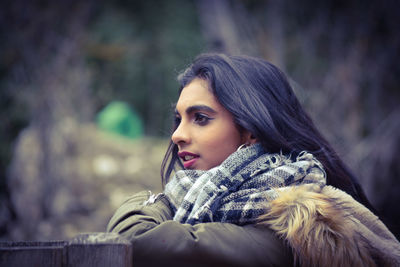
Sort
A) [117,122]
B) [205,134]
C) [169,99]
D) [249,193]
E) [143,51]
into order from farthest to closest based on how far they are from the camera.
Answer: [143,51] → [117,122] → [169,99] → [205,134] → [249,193]

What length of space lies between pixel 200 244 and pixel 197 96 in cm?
Result: 86

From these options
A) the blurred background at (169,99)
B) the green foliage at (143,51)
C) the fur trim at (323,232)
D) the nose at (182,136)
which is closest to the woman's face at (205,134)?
the nose at (182,136)

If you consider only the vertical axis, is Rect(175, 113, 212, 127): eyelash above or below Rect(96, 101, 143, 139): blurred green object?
below

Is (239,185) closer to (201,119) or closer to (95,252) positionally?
(201,119)

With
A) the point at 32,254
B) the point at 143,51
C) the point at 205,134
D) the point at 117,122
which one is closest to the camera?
the point at 32,254

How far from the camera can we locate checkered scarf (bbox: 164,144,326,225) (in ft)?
5.40

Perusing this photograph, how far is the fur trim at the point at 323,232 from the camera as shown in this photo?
4.86 ft

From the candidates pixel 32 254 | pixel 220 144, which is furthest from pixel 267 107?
pixel 32 254

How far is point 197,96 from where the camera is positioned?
2.06 metres

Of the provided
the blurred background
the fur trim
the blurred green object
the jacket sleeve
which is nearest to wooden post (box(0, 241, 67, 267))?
the jacket sleeve

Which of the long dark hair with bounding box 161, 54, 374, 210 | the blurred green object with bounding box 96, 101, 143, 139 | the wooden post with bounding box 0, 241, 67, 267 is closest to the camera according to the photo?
the wooden post with bounding box 0, 241, 67, 267

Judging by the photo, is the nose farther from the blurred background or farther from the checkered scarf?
the blurred background

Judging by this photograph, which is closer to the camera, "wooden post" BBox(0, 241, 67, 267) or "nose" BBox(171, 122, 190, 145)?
"wooden post" BBox(0, 241, 67, 267)

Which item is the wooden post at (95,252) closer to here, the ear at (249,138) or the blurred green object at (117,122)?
the ear at (249,138)
